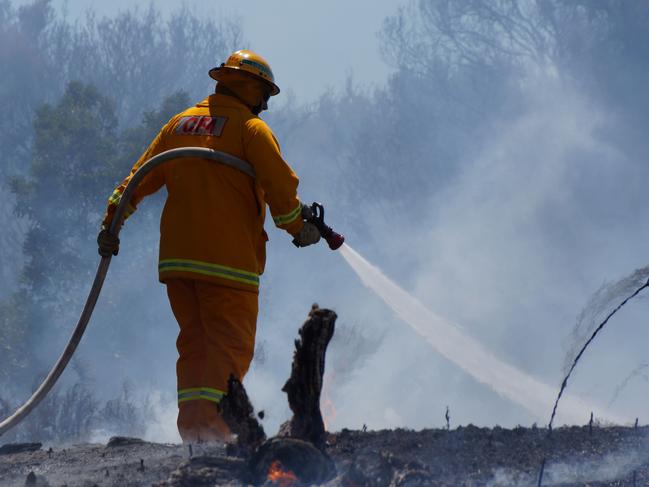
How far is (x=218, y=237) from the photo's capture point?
15.3ft

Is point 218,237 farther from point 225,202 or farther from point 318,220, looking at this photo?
point 318,220

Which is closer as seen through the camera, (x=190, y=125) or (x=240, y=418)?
(x=240, y=418)

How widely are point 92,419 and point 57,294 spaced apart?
482cm

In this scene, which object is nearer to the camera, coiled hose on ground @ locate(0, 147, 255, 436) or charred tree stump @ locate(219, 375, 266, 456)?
charred tree stump @ locate(219, 375, 266, 456)

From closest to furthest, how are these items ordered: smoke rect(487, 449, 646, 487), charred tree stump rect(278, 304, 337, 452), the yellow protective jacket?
1. smoke rect(487, 449, 646, 487)
2. charred tree stump rect(278, 304, 337, 452)
3. the yellow protective jacket

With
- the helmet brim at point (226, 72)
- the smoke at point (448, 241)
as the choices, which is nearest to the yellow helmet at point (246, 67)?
the helmet brim at point (226, 72)

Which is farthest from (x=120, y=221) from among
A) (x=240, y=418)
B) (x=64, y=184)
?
(x=64, y=184)

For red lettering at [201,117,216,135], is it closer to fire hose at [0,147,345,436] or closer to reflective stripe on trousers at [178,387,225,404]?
fire hose at [0,147,345,436]

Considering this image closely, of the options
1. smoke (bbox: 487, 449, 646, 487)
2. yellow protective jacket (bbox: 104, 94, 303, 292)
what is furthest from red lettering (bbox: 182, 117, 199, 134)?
smoke (bbox: 487, 449, 646, 487)

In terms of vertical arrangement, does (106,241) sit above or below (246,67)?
below

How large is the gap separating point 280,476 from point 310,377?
0.43m

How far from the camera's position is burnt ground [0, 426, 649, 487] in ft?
10.4

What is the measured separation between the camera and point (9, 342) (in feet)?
68.6

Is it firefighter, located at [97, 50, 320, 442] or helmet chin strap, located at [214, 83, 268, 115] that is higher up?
helmet chin strap, located at [214, 83, 268, 115]
